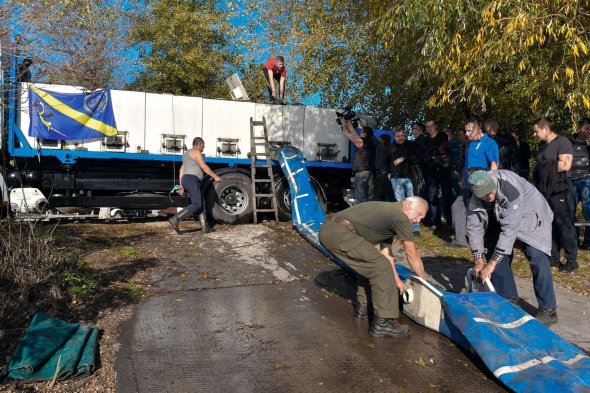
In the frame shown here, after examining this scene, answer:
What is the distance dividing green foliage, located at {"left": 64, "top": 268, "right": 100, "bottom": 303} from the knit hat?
387 centimetres

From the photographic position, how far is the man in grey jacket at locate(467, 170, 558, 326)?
14.4ft

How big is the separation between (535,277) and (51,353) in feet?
13.8

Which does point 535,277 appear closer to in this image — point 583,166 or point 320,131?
point 583,166

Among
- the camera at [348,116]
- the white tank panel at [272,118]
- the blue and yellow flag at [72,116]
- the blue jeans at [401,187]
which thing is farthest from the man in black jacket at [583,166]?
the blue and yellow flag at [72,116]

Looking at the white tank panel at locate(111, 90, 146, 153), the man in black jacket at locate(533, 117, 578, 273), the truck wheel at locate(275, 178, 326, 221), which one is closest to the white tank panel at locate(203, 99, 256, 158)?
the truck wheel at locate(275, 178, 326, 221)

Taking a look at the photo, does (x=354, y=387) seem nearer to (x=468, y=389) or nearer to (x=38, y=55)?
(x=468, y=389)

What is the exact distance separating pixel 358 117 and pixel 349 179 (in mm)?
1426

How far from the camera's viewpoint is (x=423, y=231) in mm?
8930

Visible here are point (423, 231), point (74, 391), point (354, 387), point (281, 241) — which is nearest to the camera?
point (74, 391)

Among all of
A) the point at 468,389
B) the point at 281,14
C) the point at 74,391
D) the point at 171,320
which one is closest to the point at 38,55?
the point at 171,320

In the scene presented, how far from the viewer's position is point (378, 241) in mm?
4676

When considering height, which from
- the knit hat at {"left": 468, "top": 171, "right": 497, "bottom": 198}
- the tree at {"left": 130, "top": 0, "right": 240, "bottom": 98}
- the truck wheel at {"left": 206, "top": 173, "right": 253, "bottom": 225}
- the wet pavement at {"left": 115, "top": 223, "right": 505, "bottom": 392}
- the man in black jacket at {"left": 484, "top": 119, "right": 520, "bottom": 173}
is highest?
the tree at {"left": 130, "top": 0, "right": 240, "bottom": 98}

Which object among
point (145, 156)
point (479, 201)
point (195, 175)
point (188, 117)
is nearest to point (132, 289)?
point (195, 175)

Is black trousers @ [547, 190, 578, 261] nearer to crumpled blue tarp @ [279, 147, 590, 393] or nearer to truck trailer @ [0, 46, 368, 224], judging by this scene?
crumpled blue tarp @ [279, 147, 590, 393]
